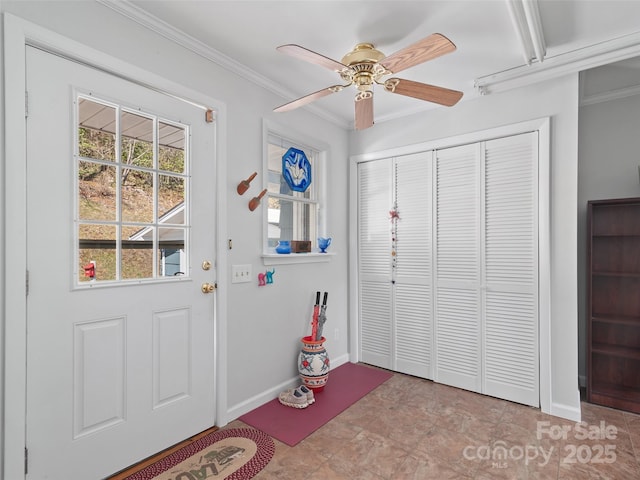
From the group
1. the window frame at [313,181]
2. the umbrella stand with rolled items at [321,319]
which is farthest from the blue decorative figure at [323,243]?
the umbrella stand with rolled items at [321,319]

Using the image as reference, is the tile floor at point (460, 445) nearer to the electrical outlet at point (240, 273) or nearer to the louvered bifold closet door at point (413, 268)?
the louvered bifold closet door at point (413, 268)

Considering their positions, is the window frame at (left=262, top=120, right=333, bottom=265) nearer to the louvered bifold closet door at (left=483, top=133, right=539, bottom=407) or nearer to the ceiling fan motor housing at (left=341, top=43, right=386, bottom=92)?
the ceiling fan motor housing at (left=341, top=43, right=386, bottom=92)

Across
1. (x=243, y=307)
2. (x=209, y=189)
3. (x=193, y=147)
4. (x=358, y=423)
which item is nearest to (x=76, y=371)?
(x=243, y=307)

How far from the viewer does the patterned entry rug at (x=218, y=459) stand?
1814 millimetres

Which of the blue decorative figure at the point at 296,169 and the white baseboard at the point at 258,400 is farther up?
the blue decorative figure at the point at 296,169

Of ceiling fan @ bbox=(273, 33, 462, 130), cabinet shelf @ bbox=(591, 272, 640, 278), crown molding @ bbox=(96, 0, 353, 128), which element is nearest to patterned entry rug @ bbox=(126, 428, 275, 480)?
ceiling fan @ bbox=(273, 33, 462, 130)

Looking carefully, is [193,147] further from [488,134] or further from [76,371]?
[488,134]

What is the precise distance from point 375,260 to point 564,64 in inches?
82.0

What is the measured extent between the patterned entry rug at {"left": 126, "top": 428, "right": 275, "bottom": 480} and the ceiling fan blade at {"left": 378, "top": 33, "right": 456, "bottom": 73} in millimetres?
2279

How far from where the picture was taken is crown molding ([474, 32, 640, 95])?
2082 millimetres

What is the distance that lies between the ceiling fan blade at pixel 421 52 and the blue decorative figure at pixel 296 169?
1312mm

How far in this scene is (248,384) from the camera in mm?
2514

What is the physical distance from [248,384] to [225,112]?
1930 mm

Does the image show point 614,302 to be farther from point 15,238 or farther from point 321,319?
point 15,238
